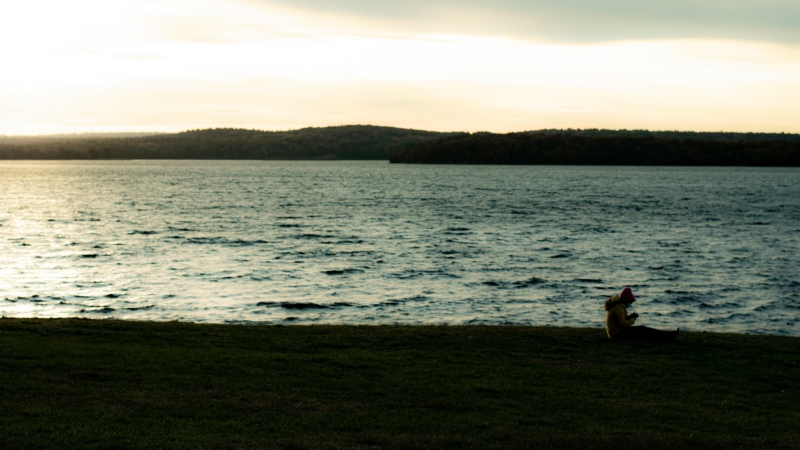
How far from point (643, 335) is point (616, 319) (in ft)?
2.16

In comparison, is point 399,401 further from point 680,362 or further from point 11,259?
point 11,259

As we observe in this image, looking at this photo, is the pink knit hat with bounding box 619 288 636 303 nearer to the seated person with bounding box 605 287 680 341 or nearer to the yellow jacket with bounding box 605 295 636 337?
the seated person with bounding box 605 287 680 341

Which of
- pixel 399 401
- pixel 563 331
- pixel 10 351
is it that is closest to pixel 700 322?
pixel 563 331

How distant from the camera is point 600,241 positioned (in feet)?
148

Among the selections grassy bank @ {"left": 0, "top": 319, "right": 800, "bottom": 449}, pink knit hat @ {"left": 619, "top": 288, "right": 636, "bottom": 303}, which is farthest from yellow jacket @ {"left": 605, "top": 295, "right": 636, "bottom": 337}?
grassy bank @ {"left": 0, "top": 319, "right": 800, "bottom": 449}

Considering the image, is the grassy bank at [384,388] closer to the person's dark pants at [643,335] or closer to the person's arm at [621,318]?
the person's dark pants at [643,335]

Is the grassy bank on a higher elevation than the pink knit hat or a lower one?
lower

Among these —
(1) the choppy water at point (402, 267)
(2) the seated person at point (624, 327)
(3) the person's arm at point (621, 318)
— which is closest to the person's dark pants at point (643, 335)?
(2) the seated person at point (624, 327)

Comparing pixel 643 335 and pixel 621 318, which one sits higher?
pixel 621 318

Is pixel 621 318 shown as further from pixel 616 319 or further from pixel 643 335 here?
pixel 643 335

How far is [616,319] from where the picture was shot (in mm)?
15727

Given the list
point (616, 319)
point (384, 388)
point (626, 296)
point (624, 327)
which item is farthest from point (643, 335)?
point (384, 388)

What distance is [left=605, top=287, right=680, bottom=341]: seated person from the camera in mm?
15672

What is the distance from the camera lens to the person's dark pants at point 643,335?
1567cm
